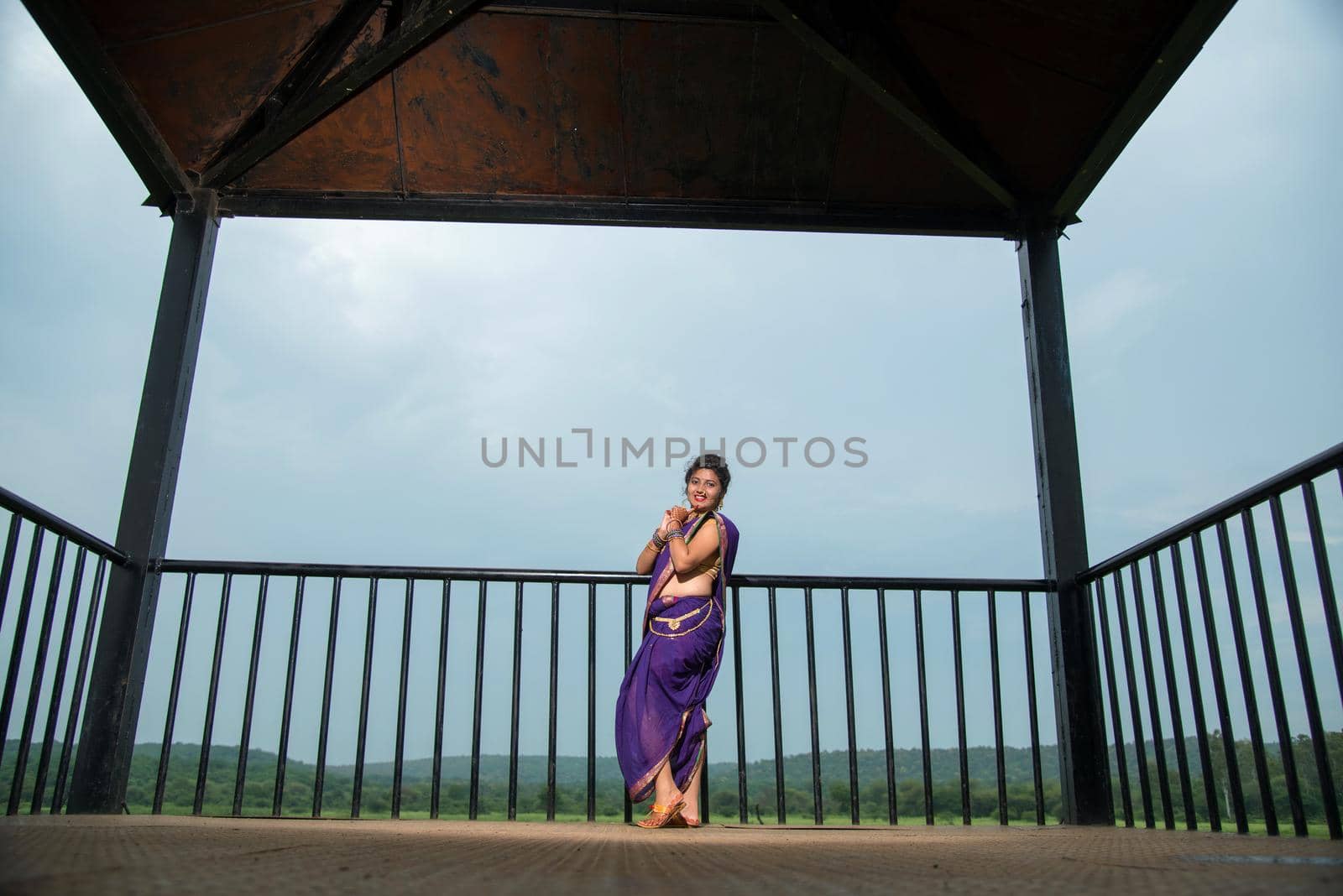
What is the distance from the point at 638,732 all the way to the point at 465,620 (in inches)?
32.9

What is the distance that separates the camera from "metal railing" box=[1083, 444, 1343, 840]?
1981 millimetres

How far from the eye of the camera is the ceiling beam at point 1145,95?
2924mm

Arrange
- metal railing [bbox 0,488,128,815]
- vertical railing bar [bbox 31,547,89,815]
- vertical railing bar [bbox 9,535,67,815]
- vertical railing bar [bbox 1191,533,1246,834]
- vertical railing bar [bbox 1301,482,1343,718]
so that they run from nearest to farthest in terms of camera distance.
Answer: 1. vertical railing bar [bbox 1301,482,1343,718]
2. vertical railing bar [bbox 1191,533,1246,834]
3. metal railing [bbox 0,488,128,815]
4. vertical railing bar [bbox 9,535,67,815]
5. vertical railing bar [bbox 31,547,89,815]

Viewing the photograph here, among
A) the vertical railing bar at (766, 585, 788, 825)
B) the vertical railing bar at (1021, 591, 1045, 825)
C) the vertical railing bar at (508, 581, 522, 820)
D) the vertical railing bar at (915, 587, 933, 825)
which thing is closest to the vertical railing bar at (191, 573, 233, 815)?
the vertical railing bar at (508, 581, 522, 820)

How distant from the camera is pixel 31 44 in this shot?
3002mm

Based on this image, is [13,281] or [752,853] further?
[13,281]

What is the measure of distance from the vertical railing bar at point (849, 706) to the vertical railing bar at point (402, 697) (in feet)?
5.44

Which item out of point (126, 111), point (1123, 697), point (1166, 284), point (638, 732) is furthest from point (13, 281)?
point (1166, 284)

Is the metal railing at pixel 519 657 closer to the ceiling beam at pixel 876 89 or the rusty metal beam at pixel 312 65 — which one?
the ceiling beam at pixel 876 89

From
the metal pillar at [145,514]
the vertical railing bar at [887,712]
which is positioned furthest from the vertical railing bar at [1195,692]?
the metal pillar at [145,514]

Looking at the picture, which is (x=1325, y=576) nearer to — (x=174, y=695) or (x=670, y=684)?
(x=670, y=684)

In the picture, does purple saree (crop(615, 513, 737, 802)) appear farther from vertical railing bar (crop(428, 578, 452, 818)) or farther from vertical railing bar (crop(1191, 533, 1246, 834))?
vertical railing bar (crop(1191, 533, 1246, 834))

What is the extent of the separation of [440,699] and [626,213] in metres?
2.27

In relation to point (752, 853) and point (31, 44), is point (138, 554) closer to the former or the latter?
point (31, 44)
